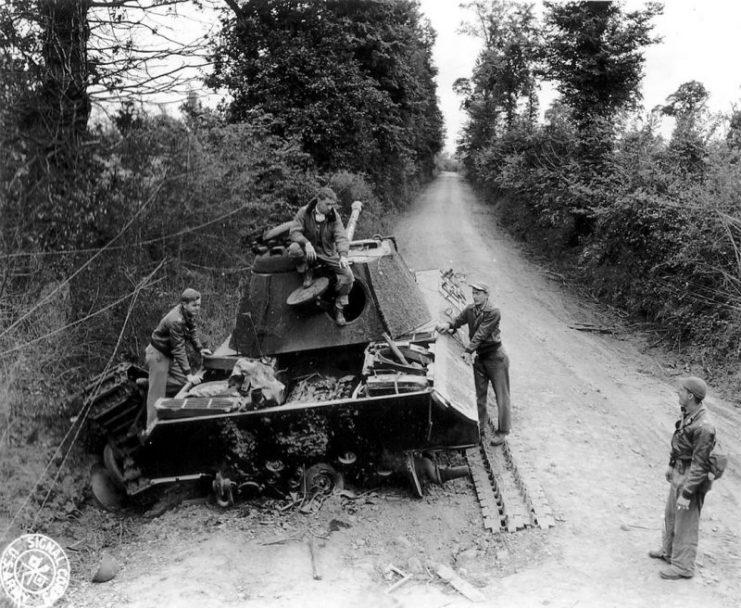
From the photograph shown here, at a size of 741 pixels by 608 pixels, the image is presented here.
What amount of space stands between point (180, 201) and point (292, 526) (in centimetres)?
622

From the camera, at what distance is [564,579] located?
5.30 meters

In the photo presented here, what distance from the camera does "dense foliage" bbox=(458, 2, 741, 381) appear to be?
36.2ft

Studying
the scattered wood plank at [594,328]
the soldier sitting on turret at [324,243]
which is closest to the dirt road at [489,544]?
the soldier sitting on turret at [324,243]

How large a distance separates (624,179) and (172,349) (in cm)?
1024

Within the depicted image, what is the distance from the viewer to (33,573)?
5.22 m

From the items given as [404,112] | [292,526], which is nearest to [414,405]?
[292,526]

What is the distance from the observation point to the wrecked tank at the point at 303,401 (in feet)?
20.4

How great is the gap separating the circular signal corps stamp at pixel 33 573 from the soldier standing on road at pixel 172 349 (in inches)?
78.0

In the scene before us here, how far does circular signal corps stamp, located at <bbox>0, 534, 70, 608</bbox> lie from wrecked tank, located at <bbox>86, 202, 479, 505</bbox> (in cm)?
117

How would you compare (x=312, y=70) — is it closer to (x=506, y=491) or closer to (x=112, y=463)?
(x=112, y=463)

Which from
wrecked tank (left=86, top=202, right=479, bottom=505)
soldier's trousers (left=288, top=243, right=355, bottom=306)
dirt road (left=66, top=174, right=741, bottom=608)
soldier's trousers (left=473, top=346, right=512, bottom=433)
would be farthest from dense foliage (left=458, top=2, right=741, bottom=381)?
soldier's trousers (left=288, top=243, right=355, bottom=306)

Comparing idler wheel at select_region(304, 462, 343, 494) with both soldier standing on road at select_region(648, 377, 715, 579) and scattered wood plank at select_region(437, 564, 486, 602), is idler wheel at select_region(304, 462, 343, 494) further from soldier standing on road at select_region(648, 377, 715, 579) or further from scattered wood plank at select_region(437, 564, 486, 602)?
soldier standing on road at select_region(648, 377, 715, 579)

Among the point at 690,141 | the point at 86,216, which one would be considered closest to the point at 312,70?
the point at 690,141

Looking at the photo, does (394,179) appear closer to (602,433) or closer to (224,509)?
(602,433)
